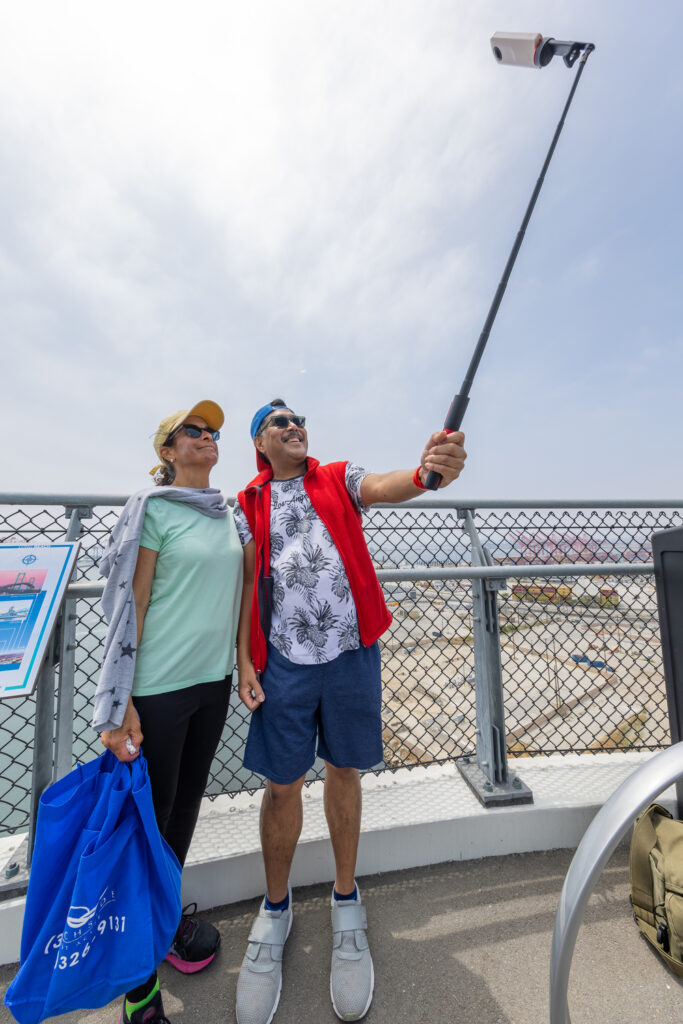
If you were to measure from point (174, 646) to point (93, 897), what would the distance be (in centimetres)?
68

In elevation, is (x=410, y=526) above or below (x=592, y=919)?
above

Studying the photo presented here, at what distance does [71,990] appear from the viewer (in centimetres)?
124

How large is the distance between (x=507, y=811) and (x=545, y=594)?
1.09 m

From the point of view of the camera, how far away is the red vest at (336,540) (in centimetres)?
174

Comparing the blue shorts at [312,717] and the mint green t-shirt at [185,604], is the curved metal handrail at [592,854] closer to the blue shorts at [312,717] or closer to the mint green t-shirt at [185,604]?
the blue shorts at [312,717]

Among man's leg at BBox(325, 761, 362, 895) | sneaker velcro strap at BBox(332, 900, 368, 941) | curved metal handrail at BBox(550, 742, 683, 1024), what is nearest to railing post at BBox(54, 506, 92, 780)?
man's leg at BBox(325, 761, 362, 895)

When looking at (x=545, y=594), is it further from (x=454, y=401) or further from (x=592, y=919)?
(x=454, y=401)

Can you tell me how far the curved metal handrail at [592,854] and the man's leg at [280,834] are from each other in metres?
→ 1.02

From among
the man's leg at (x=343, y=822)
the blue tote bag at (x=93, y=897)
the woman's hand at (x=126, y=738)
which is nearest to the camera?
the blue tote bag at (x=93, y=897)

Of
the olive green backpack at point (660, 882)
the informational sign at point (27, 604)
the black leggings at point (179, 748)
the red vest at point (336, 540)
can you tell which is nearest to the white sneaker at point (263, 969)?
the black leggings at point (179, 748)

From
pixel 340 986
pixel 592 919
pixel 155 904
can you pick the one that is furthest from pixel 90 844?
pixel 592 919

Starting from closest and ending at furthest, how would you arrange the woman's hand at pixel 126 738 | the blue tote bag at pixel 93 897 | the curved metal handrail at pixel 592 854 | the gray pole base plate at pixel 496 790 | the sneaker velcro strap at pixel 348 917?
the curved metal handrail at pixel 592 854
the blue tote bag at pixel 93 897
the woman's hand at pixel 126 738
the sneaker velcro strap at pixel 348 917
the gray pole base plate at pixel 496 790

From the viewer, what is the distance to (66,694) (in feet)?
5.90

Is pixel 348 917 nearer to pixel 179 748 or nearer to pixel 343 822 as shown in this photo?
pixel 343 822
